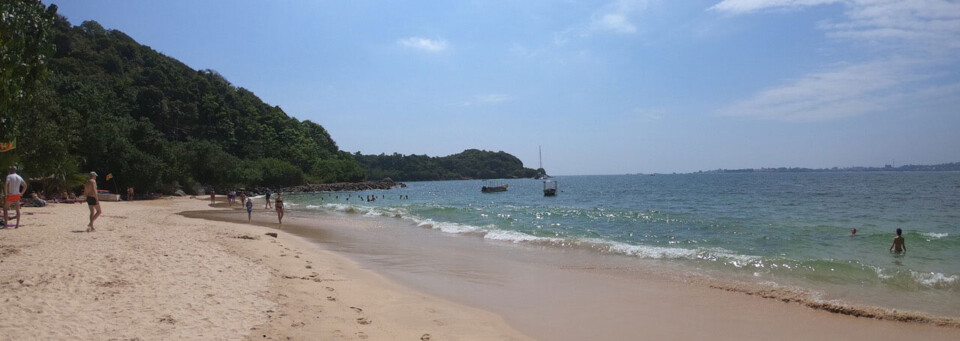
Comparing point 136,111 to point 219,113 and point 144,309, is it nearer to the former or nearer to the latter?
point 219,113

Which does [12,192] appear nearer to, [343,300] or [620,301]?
[343,300]

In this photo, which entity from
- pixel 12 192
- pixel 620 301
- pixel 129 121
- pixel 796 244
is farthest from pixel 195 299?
pixel 129 121

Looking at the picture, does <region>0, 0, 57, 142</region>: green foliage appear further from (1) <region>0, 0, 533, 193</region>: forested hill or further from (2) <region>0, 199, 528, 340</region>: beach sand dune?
(2) <region>0, 199, 528, 340</region>: beach sand dune

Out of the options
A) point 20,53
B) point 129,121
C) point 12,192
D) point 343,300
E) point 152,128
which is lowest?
point 343,300

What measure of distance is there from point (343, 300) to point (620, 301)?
4.77 meters

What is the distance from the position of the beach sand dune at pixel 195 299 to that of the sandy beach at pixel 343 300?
0.08 ft

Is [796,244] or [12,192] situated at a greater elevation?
[12,192]

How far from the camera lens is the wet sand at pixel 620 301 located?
6.92 metres

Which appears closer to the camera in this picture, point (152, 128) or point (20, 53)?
point (20, 53)

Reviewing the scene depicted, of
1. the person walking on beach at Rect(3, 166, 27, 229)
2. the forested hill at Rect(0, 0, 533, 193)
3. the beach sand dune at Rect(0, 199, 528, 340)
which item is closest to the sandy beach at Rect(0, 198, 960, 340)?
the beach sand dune at Rect(0, 199, 528, 340)

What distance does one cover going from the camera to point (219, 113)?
3497 inches

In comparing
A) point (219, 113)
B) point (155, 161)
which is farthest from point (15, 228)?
point (219, 113)

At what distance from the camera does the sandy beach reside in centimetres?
548

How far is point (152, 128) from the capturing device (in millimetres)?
54312
